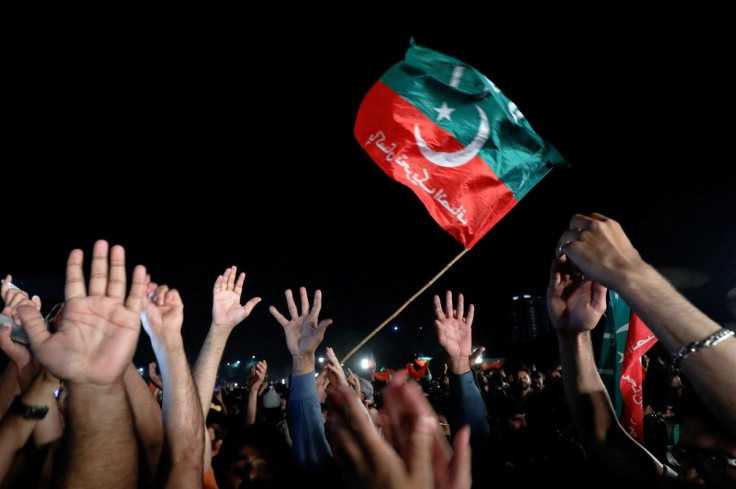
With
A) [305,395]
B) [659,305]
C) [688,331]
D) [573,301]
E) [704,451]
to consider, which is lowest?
[704,451]

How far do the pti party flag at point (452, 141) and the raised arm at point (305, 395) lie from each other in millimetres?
2063

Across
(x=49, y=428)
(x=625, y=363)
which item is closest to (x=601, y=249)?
(x=49, y=428)

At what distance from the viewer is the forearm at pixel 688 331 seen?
1.17m

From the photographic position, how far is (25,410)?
2.35m

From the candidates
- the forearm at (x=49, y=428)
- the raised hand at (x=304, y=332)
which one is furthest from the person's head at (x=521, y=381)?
the forearm at (x=49, y=428)

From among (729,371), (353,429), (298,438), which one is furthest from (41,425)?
(729,371)

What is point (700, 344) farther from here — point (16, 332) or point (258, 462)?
point (16, 332)

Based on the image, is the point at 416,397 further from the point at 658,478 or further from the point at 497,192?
the point at 497,192

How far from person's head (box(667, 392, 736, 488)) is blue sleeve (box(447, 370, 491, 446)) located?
1174 mm

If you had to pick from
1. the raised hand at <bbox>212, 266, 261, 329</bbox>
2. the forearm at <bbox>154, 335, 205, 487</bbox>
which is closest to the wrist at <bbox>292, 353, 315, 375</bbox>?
the raised hand at <bbox>212, 266, 261, 329</bbox>

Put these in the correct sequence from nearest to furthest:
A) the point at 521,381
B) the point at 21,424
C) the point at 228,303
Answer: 1. the point at 21,424
2. the point at 228,303
3. the point at 521,381

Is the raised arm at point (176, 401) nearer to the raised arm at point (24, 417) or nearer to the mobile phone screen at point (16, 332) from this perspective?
the raised arm at point (24, 417)

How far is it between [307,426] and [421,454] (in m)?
2.15

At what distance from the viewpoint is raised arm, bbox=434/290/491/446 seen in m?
3.11
